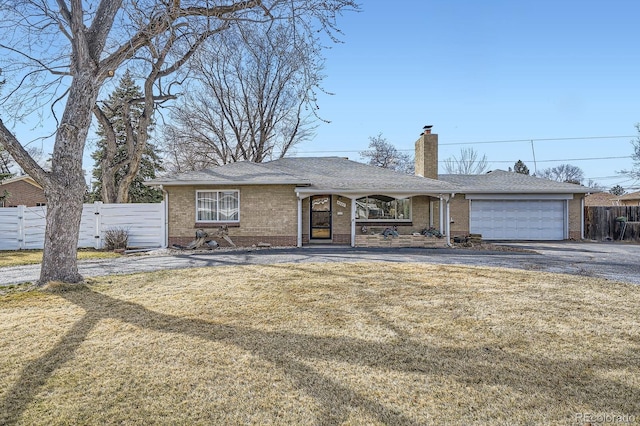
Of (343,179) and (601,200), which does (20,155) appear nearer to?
(343,179)

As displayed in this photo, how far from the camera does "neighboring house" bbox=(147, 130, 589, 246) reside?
14125 mm

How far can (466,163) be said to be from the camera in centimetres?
4412

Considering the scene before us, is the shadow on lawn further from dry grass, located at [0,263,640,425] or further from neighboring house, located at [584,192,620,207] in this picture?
neighboring house, located at [584,192,620,207]

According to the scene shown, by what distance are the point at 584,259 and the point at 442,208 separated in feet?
20.6

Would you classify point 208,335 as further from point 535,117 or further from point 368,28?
point 535,117

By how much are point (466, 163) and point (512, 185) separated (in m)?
29.0

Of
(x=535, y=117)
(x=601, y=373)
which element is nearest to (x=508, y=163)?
(x=535, y=117)

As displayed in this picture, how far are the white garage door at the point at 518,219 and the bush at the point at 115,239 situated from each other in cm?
1584

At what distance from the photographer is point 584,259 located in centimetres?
1034

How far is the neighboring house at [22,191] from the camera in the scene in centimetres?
2786

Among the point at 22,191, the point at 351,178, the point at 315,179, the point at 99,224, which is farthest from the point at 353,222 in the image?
the point at 22,191

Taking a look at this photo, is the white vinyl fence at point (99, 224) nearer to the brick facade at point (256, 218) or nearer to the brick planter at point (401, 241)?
the brick facade at point (256, 218)

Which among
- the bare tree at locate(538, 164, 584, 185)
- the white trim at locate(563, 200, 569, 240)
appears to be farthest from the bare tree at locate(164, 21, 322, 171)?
the bare tree at locate(538, 164, 584, 185)

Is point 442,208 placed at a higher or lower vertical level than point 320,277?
higher
